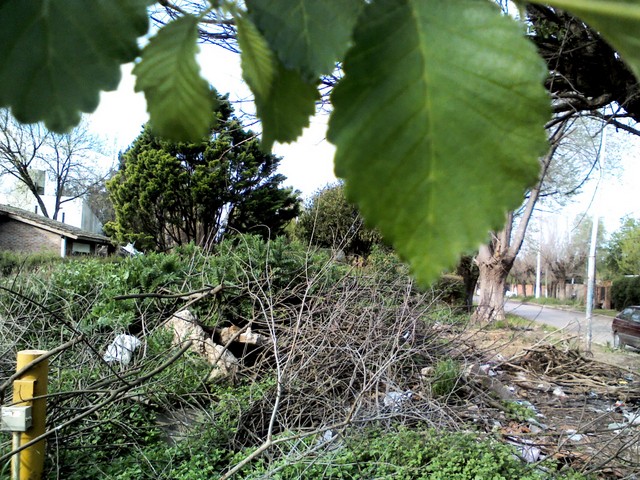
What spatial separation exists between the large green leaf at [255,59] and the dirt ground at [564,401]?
3.91 meters

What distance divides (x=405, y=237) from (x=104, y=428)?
12.8 feet

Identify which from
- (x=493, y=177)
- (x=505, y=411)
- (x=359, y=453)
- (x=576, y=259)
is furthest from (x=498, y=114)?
(x=576, y=259)

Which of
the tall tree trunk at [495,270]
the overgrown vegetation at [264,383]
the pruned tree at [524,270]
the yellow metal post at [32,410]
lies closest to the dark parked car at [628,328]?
the tall tree trunk at [495,270]

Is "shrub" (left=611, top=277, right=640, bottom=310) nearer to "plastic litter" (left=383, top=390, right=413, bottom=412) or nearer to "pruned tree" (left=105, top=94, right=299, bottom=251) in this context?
"pruned tree" (left=105, top=94, right=299, bottom=251)

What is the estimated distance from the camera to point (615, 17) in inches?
6.1

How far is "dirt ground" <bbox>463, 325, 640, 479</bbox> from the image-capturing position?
3541 millimetres

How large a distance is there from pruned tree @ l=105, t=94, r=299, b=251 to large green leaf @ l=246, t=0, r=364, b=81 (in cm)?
9

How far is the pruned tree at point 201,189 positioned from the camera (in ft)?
3.54

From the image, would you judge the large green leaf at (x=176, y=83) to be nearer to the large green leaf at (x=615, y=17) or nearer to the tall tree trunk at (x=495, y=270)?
the large green leaf at (x=615, y=17)

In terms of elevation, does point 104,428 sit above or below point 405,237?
below

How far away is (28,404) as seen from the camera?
254cm

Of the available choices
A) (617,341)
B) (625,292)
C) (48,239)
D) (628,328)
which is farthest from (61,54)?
(625,292)

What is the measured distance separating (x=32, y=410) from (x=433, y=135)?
3072 millimetres

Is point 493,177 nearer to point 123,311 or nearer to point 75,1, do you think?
point 75,1
